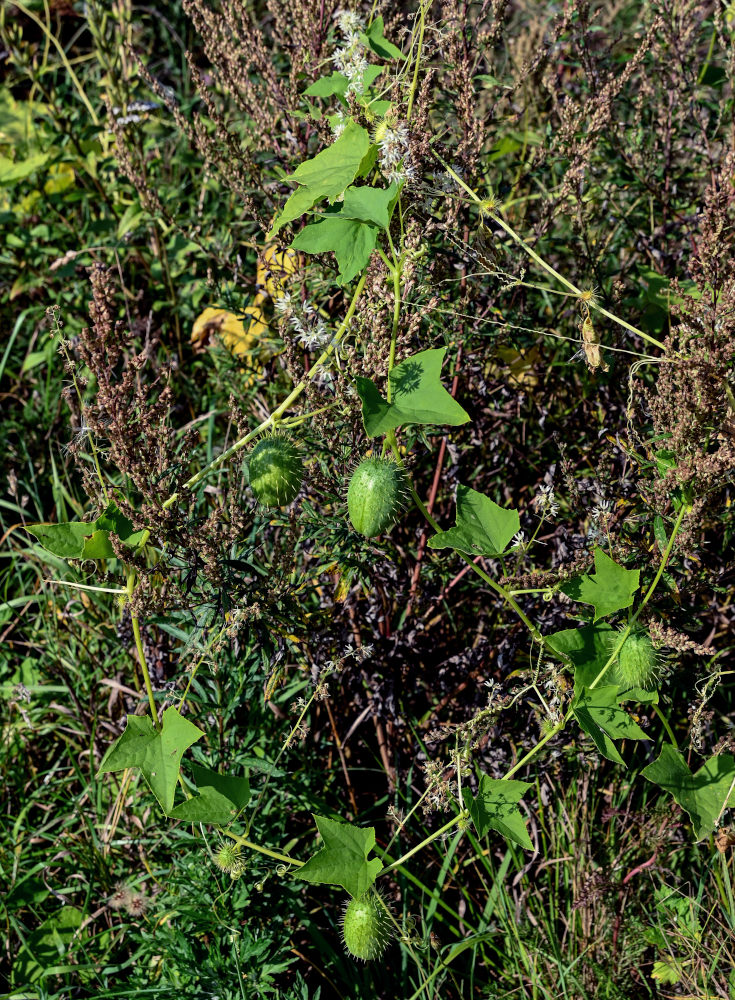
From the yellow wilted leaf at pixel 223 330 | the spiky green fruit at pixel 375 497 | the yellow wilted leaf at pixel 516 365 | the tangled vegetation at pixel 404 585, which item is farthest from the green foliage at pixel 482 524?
the yellow wilted leaf at pixel 223 330

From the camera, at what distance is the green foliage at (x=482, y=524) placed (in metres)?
1.71

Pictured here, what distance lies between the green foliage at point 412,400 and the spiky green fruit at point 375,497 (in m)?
0.09

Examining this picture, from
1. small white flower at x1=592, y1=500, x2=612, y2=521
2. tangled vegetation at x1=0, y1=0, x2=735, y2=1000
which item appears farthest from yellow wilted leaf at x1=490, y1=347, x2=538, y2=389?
small white flower at x1=592, y1=500, x2=612, y2=521

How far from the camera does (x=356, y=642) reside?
2.41m

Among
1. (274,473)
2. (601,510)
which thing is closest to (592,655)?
(601,510)

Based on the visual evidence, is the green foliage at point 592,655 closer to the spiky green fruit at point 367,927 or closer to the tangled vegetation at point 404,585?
the tangled vegetation at point 404,585

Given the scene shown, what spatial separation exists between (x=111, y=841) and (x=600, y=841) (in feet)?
4.20

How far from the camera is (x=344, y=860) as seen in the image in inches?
64.8

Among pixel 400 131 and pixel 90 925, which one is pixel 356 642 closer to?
pixel 90 925

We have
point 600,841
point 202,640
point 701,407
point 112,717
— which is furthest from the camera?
point 112,717

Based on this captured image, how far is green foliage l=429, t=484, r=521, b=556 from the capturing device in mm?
1710

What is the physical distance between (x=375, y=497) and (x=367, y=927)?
0.78 m

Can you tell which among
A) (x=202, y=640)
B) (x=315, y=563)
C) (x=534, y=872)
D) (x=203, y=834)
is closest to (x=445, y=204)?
(x=315, y=563)

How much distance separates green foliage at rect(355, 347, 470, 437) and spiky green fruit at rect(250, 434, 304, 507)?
261mm
